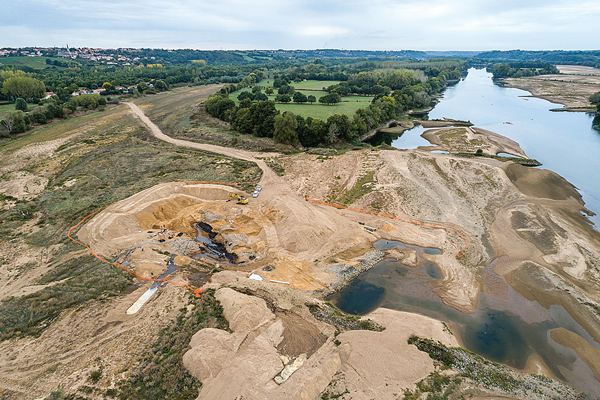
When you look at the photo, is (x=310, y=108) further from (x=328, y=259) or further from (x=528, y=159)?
(x=328, y=259)

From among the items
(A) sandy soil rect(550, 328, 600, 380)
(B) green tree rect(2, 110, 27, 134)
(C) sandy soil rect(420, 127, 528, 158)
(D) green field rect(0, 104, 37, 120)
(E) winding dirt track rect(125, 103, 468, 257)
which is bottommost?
(A) sandy soil rect(550, 328, 600, 380)

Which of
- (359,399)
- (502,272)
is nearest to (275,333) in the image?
(359,399)

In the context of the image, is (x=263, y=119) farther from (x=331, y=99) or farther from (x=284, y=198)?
(x=331, y=99)

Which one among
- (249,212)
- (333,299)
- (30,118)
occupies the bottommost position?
(333,299)

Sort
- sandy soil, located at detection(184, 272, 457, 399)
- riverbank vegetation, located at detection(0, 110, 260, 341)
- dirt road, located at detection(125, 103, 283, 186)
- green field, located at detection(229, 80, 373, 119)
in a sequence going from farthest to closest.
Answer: green field, located at detection(229, 80, 373, 119), dirt road, located at detection(125, 103, 283, 186), riverbank vegetation, located at detection(0, 110, 260, 341), sandy soil, located at detection(184, 272, 457, 399)

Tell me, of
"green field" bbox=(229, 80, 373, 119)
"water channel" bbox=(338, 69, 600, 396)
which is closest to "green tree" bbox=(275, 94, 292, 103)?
"green field" bbox=(229, 80, 373, 119)

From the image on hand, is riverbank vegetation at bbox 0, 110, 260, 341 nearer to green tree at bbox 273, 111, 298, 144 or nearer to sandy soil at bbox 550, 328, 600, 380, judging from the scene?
green tree at bbox 273, 111, 298, 144
